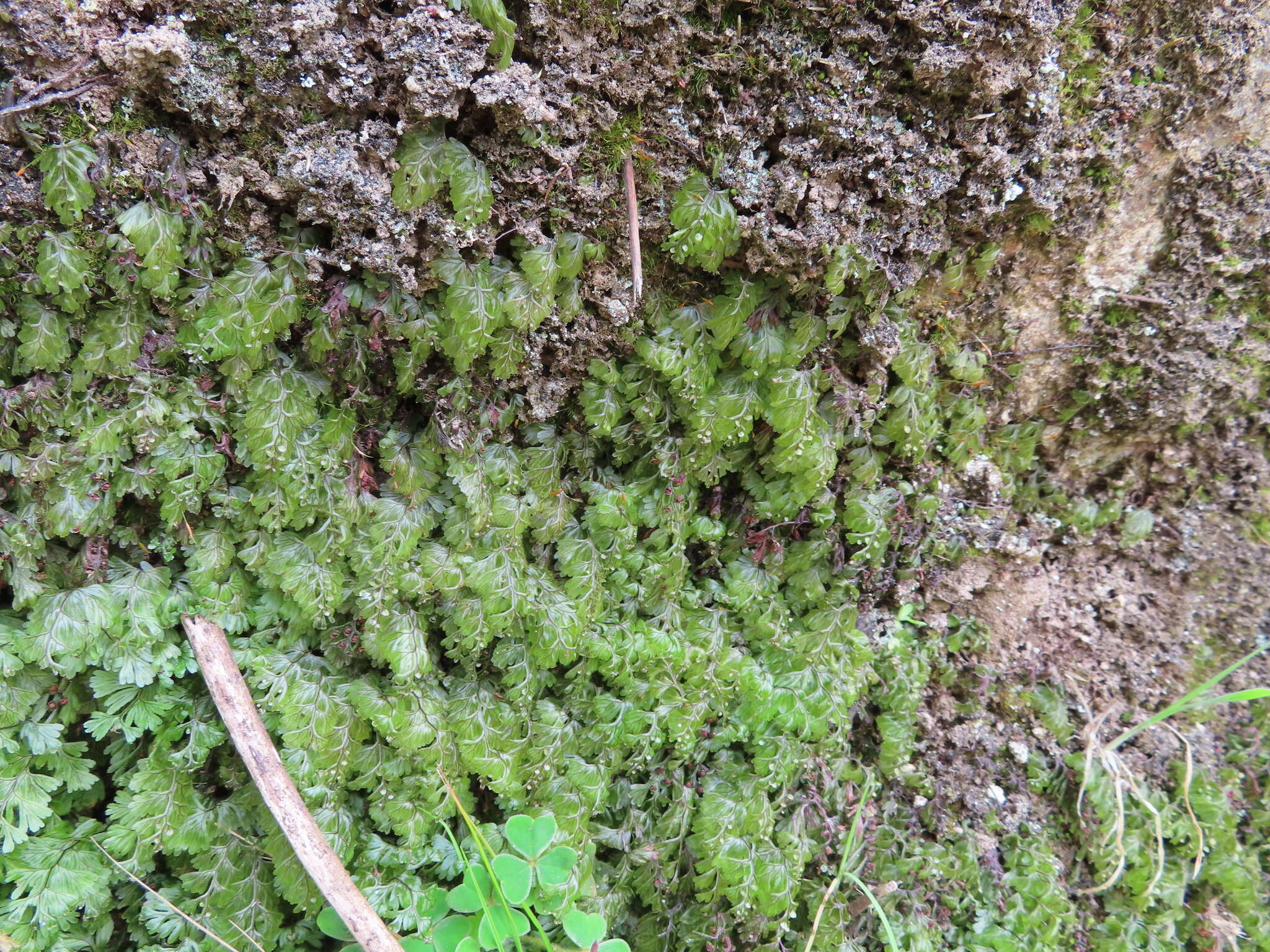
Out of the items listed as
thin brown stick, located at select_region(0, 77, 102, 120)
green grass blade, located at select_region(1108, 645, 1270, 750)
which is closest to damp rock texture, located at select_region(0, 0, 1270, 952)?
thin brown stick, located at select_region(0, 77, 102, 120)

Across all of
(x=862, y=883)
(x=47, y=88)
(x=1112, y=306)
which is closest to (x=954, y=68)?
(x=1112, y=306)

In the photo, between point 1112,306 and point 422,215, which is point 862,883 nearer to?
point 1112,306

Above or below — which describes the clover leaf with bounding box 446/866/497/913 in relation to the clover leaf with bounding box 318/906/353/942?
above

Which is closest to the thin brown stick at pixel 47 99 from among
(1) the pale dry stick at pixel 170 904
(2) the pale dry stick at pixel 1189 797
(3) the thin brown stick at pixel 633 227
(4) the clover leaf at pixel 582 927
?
(3) the thin brown stick at pixel 633 227

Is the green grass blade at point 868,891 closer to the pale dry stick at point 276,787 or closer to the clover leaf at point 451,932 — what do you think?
the clover leaf at point 451,932

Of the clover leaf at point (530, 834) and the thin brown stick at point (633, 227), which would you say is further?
the clover leaf at point (530, 834)

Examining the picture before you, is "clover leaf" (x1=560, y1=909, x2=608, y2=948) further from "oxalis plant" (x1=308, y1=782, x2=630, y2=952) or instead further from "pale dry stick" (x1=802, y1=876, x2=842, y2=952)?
"pale dry stick" (x1=802, y1=876, x2=842, y2=952)
